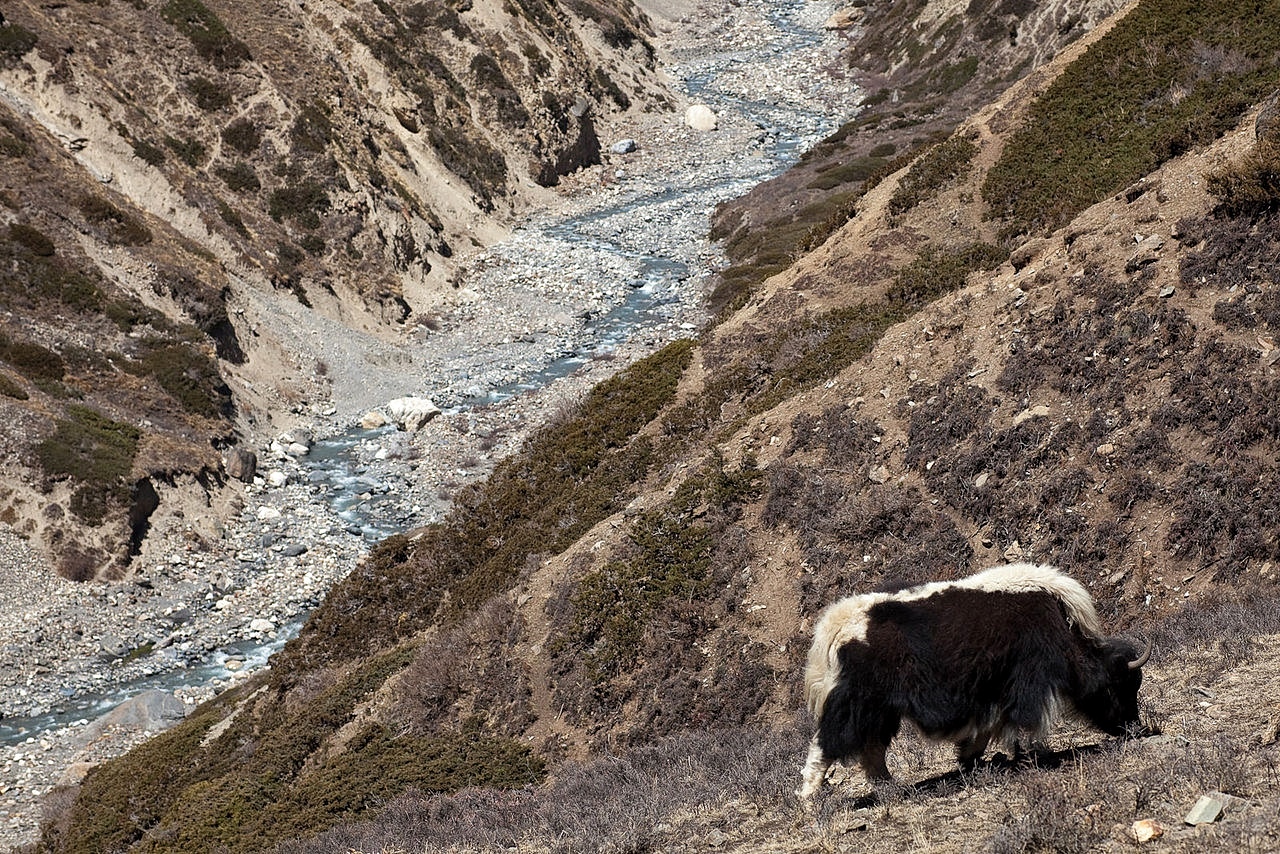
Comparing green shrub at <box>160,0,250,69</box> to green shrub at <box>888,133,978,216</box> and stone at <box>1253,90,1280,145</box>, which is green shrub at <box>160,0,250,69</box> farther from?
stone at <box>1253,90,1280,145</box>

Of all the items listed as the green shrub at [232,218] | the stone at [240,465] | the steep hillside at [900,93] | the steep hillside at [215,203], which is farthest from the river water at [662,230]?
the green shrub at [232,218]

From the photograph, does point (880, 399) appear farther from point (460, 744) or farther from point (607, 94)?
point (607, 94)

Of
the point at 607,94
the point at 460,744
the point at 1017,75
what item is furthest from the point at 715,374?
the point at 607,94

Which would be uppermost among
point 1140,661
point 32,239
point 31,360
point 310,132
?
point 310,132

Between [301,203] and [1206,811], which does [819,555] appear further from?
[301,203]

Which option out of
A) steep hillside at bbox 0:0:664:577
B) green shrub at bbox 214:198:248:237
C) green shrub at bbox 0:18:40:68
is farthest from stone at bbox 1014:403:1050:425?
green shrub at bbox 0:18:40:68

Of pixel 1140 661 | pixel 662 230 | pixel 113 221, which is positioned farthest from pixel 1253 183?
pixel 662 230
